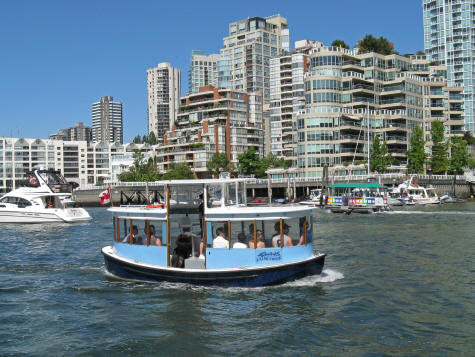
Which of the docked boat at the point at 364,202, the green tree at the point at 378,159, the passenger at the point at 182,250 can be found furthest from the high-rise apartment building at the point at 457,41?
the passenger at the point at 182,250

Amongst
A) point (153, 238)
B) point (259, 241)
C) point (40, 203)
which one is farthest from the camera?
point (40, 203)

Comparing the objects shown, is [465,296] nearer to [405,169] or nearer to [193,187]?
[193,187]

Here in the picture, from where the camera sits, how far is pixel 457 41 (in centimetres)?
16100

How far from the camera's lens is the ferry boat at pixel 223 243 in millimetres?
19000

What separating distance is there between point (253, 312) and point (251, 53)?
152m

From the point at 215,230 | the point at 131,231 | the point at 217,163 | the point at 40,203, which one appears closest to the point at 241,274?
the point at 215,230

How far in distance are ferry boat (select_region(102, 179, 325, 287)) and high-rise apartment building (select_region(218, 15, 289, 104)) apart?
140m

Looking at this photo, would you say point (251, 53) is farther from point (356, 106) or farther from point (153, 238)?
point (153, 238)

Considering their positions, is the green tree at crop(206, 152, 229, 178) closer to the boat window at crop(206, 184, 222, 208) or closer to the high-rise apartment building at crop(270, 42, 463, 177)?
the high-rise apartment building at crop(270, 42, 463, 177)

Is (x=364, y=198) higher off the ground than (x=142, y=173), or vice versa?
(x=142, y=173)

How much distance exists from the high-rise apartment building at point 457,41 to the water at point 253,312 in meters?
148

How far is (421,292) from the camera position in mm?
18781

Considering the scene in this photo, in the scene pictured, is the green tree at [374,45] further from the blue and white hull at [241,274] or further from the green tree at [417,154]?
the blue and white hull at [241,274]

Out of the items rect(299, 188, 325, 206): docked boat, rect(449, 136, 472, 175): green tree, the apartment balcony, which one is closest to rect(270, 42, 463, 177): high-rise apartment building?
the apartment balcony
